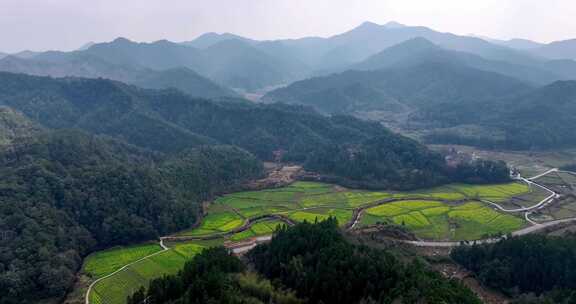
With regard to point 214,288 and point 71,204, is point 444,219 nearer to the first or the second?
point 214,288

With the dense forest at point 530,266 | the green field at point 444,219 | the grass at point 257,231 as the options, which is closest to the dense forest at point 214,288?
the grass at point 257,231

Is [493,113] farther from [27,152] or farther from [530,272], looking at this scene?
[27,152]

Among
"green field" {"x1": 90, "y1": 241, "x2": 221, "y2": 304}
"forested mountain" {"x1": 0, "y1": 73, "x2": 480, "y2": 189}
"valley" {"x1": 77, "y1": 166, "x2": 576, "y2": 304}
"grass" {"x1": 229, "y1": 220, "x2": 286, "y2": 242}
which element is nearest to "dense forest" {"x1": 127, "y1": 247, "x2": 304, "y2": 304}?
"green field" {"x1": 90, "y1": 241, "x2": 221, "y2": 304}

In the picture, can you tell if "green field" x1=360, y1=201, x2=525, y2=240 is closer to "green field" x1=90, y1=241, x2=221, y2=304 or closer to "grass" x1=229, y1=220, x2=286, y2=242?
"grass" x1=229, y1=220, x2=286, y2=242

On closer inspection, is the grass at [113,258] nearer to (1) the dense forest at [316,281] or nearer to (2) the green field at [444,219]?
(1) the dense forest at [316,281]

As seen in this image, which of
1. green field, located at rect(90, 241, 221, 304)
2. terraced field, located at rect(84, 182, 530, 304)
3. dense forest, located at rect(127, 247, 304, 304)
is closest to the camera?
dense forest, located at rect(127, 247, 304, 304)

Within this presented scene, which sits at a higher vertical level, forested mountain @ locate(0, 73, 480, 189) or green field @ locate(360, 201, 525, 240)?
forested mountain @ locate(0, 73, 480, 189)
